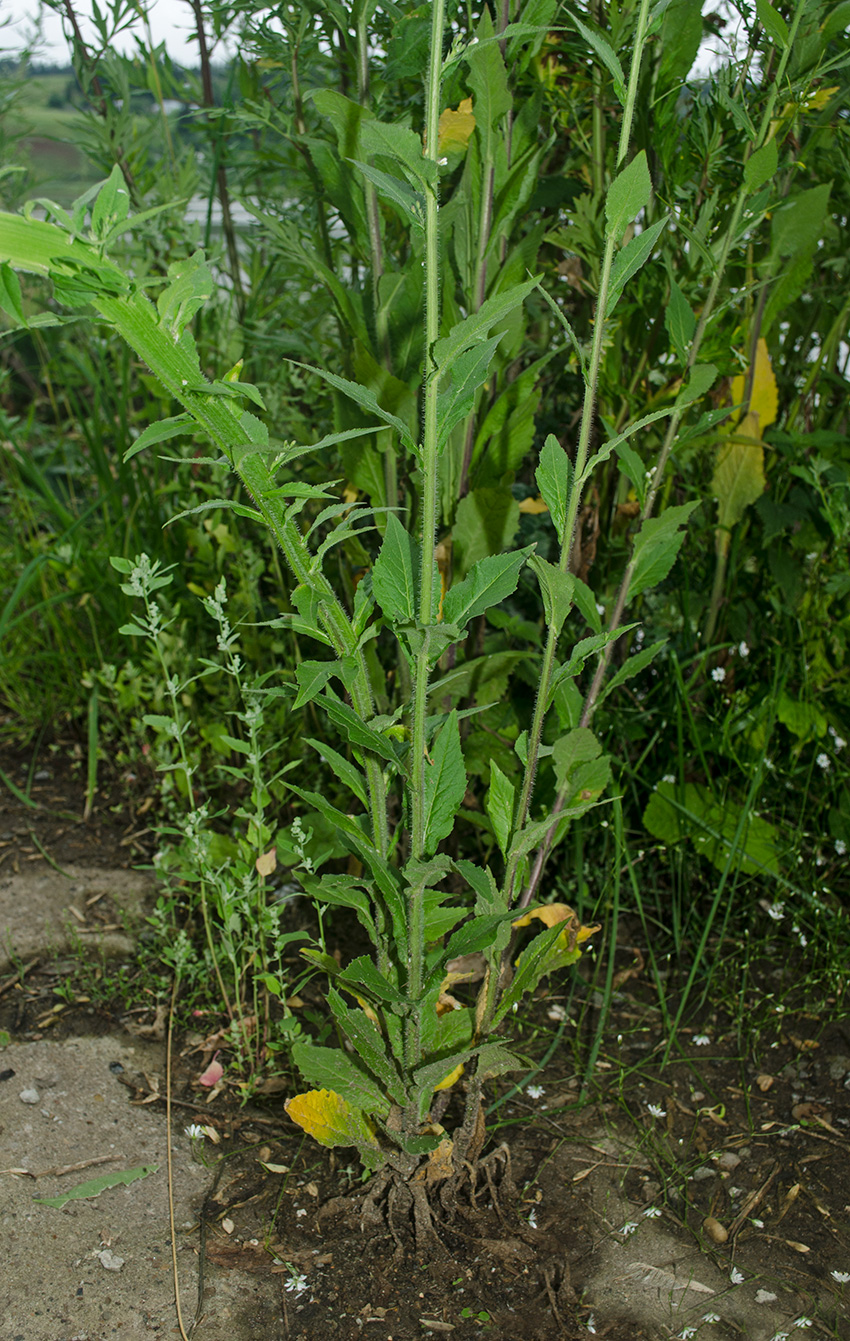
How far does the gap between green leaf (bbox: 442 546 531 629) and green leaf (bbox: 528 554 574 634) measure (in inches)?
1.3

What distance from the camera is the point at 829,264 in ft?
6.04

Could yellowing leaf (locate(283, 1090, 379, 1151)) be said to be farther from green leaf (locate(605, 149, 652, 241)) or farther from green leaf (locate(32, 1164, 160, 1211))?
green leaf (locate(605, 149, 652, 241))

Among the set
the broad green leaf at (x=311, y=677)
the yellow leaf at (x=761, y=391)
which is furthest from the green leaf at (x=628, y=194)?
the yellow leaf at (x=761, y=391)

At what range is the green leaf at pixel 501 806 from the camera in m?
1.22

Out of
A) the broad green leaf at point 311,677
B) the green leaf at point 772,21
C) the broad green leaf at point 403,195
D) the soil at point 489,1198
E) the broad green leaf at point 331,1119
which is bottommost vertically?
the soil at point 489,1198

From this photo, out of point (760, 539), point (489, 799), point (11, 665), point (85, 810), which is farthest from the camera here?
point (11, 665)

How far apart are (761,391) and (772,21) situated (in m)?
0.69

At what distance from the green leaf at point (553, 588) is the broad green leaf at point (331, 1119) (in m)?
0.69

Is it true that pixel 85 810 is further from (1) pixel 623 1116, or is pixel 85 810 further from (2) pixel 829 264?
(2) pixel 829 264

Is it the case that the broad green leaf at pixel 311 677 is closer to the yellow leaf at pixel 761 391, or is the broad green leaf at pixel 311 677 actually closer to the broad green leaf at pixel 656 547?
the broad green leaf at pixel 656 547

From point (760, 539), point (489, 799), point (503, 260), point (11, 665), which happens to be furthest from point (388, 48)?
point (11, 665)

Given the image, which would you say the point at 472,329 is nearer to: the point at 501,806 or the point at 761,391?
the point at 501,806

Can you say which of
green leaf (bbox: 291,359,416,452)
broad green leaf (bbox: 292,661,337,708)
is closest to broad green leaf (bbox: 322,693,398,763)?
broad green leaf (bbox: 292,661,337,708)

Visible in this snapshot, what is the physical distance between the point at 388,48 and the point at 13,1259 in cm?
164
